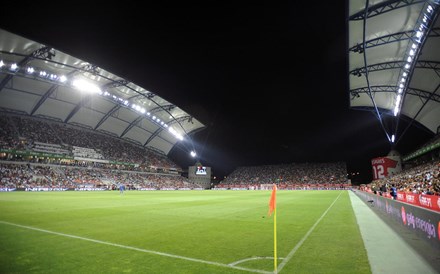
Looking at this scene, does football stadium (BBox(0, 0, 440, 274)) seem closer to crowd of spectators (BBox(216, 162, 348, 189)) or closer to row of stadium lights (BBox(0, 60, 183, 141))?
row of stadium lights (BBox(0, 60, 183, 141))

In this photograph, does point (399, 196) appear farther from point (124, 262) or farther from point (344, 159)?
point (344, 159)

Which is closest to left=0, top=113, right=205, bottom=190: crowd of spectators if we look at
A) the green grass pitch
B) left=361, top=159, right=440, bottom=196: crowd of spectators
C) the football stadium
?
the football stadium

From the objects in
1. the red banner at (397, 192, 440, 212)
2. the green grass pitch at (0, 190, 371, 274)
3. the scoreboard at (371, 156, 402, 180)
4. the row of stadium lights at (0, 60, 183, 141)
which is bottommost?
the green grass pitch at (0, 190, 371, 274)

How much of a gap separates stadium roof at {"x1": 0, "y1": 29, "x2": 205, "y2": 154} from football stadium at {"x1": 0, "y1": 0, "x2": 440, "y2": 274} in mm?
290

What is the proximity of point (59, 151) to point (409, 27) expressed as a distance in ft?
208

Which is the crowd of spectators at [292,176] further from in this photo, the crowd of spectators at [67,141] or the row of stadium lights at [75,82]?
the row of stadium lights at [75,82]

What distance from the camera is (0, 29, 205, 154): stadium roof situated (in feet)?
121

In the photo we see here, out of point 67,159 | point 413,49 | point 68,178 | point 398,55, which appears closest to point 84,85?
point 68,178

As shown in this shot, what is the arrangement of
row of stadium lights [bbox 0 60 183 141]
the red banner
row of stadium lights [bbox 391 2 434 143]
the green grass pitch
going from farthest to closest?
row of stadium lights [bbox 0 60 183 141], row of stadium lights [bbox 391 2 434 143], the red banner, the green grass pitch

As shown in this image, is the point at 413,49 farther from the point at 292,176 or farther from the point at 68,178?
the point at 292,176

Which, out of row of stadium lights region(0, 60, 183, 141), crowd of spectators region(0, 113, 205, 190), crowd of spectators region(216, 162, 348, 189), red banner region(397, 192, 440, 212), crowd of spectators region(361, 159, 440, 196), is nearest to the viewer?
red banner region(397, 192, 440, 212)

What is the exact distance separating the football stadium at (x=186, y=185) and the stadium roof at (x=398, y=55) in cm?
16

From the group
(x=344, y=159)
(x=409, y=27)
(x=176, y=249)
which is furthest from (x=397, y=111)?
(x=344, y=159)

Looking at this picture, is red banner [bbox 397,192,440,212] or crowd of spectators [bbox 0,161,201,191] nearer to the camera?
red banner [bbox 397,192,440,212]
